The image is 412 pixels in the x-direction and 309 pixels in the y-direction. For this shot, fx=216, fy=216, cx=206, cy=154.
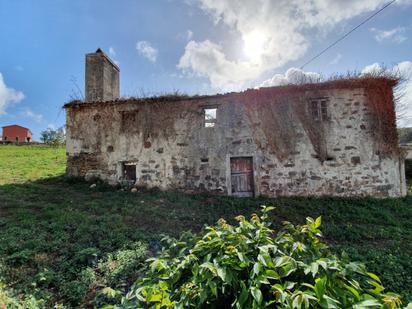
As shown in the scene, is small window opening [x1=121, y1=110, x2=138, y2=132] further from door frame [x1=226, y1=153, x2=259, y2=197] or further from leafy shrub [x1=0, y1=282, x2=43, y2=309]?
leafy shrub [x1=0, y1=282, x2=43, y2=309]

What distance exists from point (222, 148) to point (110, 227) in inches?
189

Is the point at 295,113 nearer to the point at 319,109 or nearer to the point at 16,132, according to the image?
the point at 319,109

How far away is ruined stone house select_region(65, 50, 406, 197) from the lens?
7.68m

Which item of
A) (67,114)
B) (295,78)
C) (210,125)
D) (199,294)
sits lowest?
(199,294)

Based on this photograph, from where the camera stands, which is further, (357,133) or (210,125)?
(210,125)

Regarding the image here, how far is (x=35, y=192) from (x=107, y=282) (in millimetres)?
6528

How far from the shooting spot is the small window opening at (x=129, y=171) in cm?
907

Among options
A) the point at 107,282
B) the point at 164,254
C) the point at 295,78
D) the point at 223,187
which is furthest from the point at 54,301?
the point at 295,78

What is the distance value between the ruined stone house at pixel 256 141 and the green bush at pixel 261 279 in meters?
6.58

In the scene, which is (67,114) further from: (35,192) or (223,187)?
(223,187)

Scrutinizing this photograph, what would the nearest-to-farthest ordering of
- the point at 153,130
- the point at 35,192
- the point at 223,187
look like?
the point at 35,192, the point at 223,187, the point at 153,130

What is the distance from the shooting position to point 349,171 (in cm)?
771

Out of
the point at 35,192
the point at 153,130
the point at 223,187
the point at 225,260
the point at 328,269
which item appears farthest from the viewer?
the point at 153,130

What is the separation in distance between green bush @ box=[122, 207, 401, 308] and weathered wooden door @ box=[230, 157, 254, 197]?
21.5ft
